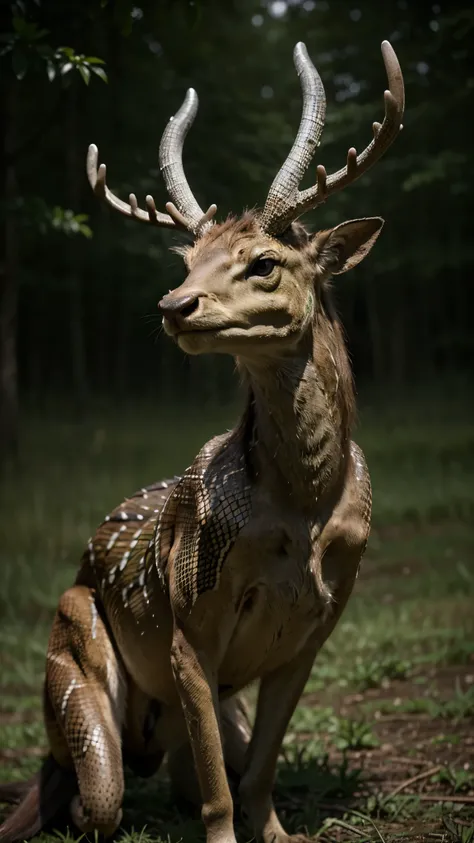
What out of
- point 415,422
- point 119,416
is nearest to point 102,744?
point 415,422

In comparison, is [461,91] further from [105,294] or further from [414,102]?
[105,294]

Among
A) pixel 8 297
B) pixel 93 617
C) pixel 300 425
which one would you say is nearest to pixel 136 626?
pixel 93 617

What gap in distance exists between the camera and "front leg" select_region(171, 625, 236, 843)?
11.5ft

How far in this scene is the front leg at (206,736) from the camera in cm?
351

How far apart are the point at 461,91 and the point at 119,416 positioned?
8631mm

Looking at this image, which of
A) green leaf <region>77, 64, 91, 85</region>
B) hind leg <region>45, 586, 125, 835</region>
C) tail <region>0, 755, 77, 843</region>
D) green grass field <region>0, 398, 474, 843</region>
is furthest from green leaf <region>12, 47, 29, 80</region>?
tail <region>0, 755, 77, 843</region>

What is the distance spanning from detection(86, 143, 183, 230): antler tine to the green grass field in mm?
1241

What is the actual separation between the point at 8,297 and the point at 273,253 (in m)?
9.17

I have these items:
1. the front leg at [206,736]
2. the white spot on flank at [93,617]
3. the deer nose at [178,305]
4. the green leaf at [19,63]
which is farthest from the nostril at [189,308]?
the green leaf at [19,63]

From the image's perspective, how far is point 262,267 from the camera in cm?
334

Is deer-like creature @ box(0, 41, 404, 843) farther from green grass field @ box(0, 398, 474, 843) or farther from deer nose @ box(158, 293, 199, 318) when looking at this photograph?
green grass field @ box(0, 398, 474, 843)

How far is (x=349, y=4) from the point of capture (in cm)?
1277

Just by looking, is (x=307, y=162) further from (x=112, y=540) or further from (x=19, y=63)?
(x=19, y=63)

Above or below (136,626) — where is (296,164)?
above
